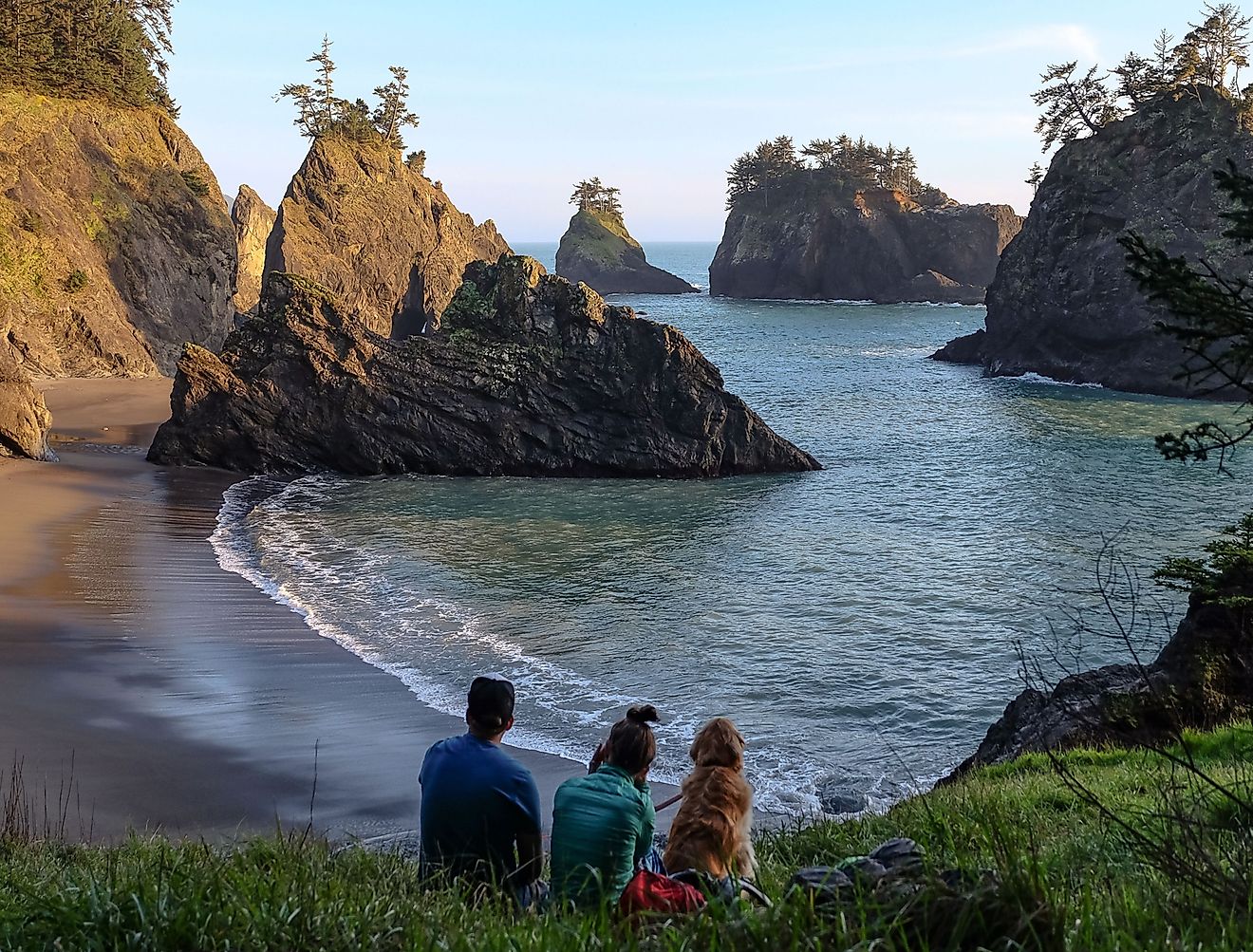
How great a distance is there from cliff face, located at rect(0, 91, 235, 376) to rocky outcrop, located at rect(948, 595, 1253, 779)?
3763 centimetres

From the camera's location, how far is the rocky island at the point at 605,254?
5881 inches

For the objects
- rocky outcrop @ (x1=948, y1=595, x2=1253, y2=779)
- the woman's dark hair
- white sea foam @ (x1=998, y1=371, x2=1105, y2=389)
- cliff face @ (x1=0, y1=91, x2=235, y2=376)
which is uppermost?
cliff face @ (x1=0, y1=91, x2=235, y2=376)

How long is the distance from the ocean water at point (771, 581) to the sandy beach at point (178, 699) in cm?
102

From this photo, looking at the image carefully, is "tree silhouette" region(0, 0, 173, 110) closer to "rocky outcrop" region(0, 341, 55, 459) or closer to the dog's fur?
"rocky outcrop" region(0, 341, 55, 459)

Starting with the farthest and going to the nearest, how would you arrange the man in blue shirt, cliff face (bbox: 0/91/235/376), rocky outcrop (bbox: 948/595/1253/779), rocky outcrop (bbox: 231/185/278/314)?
1. rocky outcrop (bbox: 231/185/278/314)
2. cliff face (bbox: 0/91/235/376)
3. rocky outcrop (bbox: 948/595/1253/779)
4. the man in blue shirt

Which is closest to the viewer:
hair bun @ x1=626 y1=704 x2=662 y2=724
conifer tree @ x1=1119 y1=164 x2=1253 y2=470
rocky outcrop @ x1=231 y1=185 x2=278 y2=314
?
conifer tree @ x1=1119 y1=164 x2=1253 y2=470

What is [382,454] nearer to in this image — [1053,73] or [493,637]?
[493,637]

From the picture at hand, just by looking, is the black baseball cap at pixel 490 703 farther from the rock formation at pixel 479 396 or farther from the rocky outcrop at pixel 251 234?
the rocky outcrop at pixel 251 234

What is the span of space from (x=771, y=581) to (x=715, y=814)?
17.2 metres

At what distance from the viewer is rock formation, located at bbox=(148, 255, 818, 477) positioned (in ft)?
111

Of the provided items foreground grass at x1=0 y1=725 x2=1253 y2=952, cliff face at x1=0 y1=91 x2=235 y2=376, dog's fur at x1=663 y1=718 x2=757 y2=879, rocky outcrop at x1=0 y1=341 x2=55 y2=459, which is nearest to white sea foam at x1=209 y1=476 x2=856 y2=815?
rocky outcrop at x1=0 y1=341 x2=55 y2=459

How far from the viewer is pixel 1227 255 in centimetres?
5541

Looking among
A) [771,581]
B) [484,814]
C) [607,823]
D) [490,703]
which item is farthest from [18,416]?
[607,823]

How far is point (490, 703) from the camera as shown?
20.3ft
